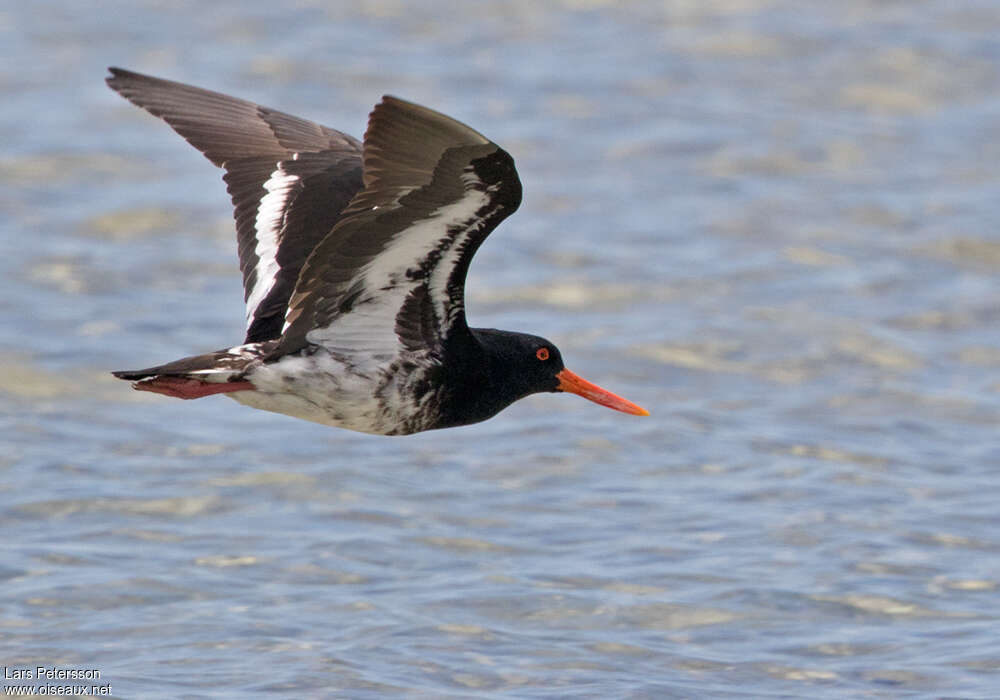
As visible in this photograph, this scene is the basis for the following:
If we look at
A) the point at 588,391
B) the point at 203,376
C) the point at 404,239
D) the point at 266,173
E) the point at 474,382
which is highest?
the point at 266,173

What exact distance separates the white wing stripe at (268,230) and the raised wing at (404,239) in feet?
2.25

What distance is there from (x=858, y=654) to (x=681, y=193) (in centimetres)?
609

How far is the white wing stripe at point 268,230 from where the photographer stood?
7359 millimetres

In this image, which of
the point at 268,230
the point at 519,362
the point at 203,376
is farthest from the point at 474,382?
the point at 268,230

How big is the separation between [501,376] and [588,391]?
0.70 meters

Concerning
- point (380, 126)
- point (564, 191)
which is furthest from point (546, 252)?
point (380, 126)

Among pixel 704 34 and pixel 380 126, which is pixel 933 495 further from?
pixel 704 34

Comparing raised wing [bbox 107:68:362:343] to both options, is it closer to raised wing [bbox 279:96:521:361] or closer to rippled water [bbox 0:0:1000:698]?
raised wing [bbox 279:96:521:361]

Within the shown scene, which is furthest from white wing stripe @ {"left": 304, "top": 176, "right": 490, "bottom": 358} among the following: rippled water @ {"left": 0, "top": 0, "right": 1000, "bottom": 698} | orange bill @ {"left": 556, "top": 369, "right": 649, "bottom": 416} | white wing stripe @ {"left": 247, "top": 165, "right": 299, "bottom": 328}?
rippled water @ {"left": 0, "top": 0, "right": 1000, "bottom": 698}

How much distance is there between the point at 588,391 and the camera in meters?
7.74

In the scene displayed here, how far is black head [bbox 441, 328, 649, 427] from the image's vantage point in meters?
6.94

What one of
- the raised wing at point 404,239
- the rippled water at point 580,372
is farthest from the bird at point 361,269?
the rippled water at point 580,372

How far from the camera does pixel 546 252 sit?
486 inches

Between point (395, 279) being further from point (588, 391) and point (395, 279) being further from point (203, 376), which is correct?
point (588, 391)
